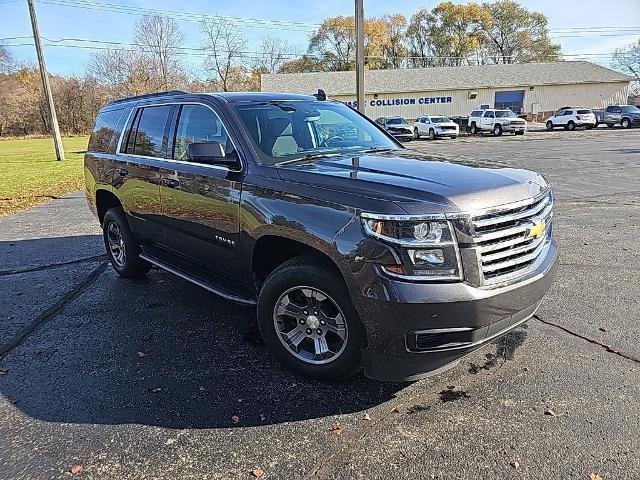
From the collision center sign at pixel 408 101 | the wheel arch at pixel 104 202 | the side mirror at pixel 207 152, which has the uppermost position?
the collision center sign at pixel 408 101


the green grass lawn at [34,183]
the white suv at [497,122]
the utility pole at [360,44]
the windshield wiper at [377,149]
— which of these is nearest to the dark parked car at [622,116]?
the white suv at [497,122]

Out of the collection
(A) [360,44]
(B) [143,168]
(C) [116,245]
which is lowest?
(C) [116,245]

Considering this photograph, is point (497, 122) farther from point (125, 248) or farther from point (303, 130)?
point (303, 130)

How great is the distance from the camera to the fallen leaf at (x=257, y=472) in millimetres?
2563

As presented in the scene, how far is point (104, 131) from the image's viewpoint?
238 inches

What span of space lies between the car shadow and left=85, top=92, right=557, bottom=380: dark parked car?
0.83 ft

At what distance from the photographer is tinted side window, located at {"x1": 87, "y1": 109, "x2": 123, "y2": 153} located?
5799 mm

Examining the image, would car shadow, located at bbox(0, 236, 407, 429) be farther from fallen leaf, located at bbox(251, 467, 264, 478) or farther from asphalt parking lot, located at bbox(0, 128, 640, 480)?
fallen leaf, located at bbox(251, 467, 264, 478)

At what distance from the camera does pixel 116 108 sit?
5.82 meters

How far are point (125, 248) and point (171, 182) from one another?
1591 mm

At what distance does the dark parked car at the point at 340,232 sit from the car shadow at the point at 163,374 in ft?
0.83

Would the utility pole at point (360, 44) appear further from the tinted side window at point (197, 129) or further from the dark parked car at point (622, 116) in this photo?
the dark parked car at point (622, 116)

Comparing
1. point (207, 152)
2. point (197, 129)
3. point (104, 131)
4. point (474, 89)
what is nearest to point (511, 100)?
point (474, 89)

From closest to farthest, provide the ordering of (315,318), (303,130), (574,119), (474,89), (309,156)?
(315,318)
(309,156)
(303,130)
(574,119)
(474,89)
